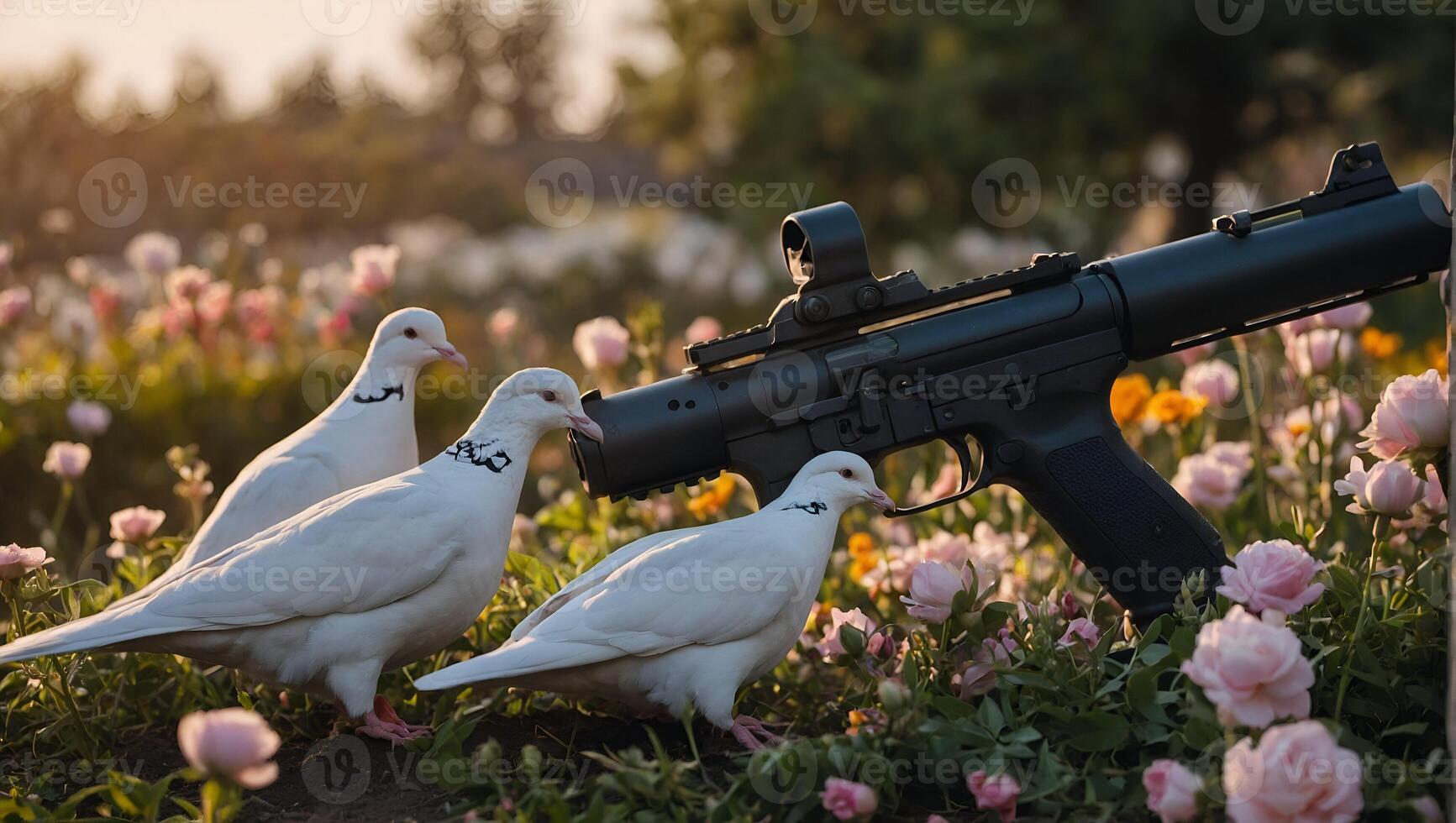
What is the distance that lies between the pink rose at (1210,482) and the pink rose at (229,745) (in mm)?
2509

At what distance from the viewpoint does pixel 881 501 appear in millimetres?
2768

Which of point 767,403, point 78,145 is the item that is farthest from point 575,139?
point 767,403

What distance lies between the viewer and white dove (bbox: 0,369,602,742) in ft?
8.41

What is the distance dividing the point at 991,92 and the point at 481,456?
8145 mm

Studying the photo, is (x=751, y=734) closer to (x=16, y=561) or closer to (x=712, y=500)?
(x=712, y=500)

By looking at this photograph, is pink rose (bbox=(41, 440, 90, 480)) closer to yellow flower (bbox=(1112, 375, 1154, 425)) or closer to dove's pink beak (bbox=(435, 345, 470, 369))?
dove's pink beak (bbox=(435, 345, 470, 369))

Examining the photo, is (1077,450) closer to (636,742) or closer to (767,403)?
(767,403)

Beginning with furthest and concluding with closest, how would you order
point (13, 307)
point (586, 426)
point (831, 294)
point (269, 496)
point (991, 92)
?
point (991, 92)
point (13, 307)
point (269, 496)
point (831, 294)
point (586, 426)

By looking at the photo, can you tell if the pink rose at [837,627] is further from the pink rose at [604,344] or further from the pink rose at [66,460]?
the pink rose at [66,460]

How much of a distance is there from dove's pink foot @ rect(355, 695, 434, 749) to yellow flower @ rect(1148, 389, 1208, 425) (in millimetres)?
2226

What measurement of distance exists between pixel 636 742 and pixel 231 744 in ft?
3.73

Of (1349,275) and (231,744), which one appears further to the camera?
(1349,275)

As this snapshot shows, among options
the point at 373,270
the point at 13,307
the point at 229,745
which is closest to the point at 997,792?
the point at 229,745

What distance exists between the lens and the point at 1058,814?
7.52ft
